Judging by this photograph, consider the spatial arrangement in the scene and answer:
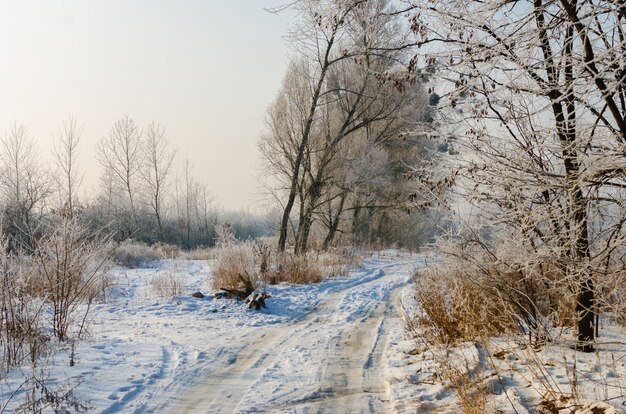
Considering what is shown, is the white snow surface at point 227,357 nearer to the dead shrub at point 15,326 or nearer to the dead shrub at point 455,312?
the dead shrub at point 15,326

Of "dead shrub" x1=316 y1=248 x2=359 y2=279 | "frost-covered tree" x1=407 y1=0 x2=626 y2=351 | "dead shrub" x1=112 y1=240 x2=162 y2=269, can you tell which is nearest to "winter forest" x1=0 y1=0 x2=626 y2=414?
"frost-covered tree" x1=407 y1=0 x2=626 y2=351

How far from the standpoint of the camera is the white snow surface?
440 centimetres

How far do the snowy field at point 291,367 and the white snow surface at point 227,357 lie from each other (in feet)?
0.06

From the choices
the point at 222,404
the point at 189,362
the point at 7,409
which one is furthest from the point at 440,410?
the point at 7,409

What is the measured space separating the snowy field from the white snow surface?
0.02m

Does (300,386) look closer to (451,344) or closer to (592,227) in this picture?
(451,344)

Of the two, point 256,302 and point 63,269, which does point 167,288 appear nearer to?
point 256,302

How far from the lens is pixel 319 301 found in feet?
34.6

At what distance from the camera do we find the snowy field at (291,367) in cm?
393

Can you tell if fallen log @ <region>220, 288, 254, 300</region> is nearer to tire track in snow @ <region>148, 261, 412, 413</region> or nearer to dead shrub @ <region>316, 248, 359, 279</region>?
tire track in snow @ <region>148, 261, 412, 413</region>

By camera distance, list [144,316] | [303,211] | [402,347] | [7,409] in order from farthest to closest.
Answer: [303,211]
[144,316]
[402,347]
[7,409]

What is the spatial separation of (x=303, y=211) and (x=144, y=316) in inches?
507

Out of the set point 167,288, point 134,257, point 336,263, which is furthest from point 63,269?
point 134,257

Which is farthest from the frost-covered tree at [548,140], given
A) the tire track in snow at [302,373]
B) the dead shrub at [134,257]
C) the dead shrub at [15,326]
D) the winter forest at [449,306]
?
the dead shrub at [134,257]
